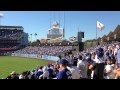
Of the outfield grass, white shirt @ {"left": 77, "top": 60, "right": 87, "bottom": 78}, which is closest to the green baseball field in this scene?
the outfield grass

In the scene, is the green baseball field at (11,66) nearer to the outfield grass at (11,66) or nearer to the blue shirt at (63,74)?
the outfield grass at (11,66)

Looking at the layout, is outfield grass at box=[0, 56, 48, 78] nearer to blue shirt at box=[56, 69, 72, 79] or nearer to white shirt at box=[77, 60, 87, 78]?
white shirt at box=[77, 60, 87, 78]

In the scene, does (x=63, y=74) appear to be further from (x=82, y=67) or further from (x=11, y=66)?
(x=11, y=66)

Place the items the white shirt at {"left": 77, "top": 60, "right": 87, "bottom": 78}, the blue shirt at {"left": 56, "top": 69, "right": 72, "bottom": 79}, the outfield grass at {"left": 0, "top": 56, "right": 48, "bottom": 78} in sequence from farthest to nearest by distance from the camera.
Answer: the outfield grass at {"left": 0, "top": 56, "right": 48, "bottom": 78} → the white shirt at {"left": 77, "top": 60, "right": 87, "bottom": 78} → the blue shirt at {"left": 56, "top": 69, "right": 72, "bottom": 79}

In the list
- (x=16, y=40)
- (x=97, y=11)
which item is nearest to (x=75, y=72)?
(x=97, y=11)

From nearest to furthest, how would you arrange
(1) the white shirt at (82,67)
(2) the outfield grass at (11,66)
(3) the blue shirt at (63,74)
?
(3) the blue shirt at (63,74), (1) the white shirt at (82,67), (2) the outfield grass at (11,66)

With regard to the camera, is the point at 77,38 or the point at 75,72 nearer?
the point at 75,72

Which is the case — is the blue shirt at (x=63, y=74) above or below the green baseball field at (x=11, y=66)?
above

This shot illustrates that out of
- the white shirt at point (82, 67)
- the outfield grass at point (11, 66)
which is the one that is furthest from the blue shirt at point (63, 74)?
the outfield grass at point (11, 66)

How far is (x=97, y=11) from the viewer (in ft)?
11.6

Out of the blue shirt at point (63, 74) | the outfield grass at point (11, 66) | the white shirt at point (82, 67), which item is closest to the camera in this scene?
the blue shirt at point (63, 74)
